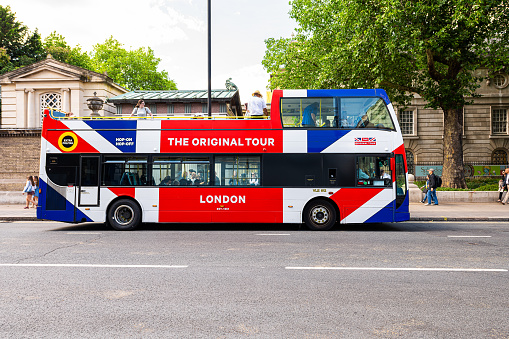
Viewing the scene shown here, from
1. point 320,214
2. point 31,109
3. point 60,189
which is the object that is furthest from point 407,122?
point 60,189

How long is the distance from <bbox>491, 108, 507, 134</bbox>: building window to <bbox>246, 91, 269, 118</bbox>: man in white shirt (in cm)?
3212

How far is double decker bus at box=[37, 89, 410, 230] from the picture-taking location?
11672mm

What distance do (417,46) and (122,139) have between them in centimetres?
1386

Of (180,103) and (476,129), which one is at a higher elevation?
(180,103)

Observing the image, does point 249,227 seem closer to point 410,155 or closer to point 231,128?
point 231,128

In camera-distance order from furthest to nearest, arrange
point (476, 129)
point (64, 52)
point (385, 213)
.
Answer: point (64, 52) < point (476, 129) < point (385, 213)

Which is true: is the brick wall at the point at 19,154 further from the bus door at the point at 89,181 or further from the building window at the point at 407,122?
the building window at the point at 407,122

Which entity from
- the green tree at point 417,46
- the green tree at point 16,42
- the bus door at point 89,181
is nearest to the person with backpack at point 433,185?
the green tree at point 417,46

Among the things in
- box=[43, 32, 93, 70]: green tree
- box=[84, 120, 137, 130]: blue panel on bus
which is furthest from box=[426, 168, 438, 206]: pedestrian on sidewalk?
box=[43, 32, 93, 70]: green tree

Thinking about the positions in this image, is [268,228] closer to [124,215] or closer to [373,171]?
[373,171]

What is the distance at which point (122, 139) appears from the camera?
11953 millimetres

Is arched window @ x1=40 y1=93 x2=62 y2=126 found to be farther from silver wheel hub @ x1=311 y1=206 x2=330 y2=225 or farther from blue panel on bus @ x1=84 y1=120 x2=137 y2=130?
silver wheel hub @ x1=311 y1=206 x2=330 y2=225

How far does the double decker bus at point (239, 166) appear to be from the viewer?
460 inches

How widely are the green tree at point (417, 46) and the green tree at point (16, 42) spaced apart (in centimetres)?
3258
